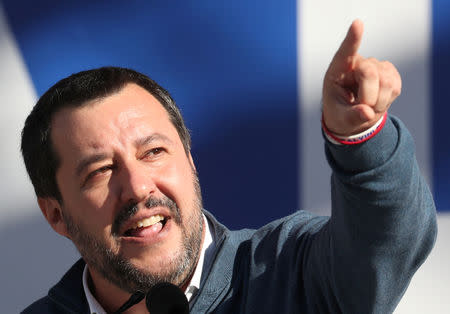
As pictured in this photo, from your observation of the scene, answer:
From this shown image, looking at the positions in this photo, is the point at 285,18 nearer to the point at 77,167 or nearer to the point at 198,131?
the point at 198,131

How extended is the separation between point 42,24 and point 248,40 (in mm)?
581

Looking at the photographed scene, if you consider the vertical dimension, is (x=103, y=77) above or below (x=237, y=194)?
above

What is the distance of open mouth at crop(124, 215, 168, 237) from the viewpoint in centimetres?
140

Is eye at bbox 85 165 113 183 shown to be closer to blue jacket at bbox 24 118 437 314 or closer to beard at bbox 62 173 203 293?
beard at bbox 62 173 203 293

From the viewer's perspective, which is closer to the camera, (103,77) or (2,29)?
(103,77)

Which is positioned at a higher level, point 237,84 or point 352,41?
point 352,41

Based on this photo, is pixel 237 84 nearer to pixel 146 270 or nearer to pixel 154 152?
pixel 154 152

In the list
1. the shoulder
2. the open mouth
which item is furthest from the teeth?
the shoulder

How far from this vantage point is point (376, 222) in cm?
101

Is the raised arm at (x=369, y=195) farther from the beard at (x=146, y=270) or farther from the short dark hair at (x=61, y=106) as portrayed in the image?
the short dark hair at (x=61, y=106)

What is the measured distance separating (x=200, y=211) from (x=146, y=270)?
18cm

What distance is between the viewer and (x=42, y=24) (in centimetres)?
192

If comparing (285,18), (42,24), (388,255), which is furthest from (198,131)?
(388,255)

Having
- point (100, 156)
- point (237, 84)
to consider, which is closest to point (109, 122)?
point (100, 156)
